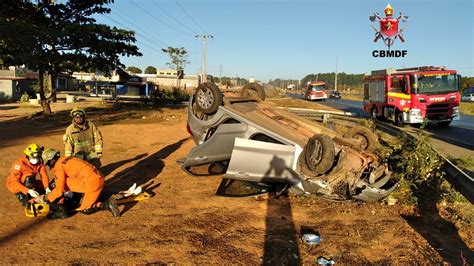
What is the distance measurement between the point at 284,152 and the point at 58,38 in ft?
49.6

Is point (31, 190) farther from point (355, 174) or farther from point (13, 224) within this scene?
point (355, 174)

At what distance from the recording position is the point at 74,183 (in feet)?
18.3

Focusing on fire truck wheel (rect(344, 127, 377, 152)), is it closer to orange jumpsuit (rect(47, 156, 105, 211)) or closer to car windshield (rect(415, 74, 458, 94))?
orange jumpsuit (rect(47, 156, 105, 211))

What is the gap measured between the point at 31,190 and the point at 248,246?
10.5ft

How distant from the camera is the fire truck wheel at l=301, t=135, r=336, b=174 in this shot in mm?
5521

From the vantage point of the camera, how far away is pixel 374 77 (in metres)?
19.5

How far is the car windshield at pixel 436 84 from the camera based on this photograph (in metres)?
15.7

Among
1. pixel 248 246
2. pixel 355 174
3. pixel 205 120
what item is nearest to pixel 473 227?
pixel 355 174

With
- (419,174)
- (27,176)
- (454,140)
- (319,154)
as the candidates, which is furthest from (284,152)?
(454,140)

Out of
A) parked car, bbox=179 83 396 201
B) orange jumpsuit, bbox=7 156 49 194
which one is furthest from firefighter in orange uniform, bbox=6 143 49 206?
parked car, bbox=179 83 396 201

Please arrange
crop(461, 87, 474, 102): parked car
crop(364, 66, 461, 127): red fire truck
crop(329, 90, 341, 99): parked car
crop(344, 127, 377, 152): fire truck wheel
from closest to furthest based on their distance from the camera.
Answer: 1. crop(344, 127, 377, 152): fire truck wheel
2. crop(364, 66, 461, 127): red fire truck
3. crop(461, 87, 474, 102): parked car
4. crop(329, 90, 341, 99): parked car

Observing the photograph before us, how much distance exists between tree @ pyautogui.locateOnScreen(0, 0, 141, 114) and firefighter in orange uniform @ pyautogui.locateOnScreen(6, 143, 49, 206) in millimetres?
12483

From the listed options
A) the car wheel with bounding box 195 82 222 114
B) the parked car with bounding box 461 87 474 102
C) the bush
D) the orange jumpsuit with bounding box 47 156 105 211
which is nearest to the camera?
the orange jumpsuit with bounding box 47 156 105 211

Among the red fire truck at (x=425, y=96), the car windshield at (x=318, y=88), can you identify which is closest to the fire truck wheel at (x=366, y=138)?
the red fire truck at (x=425, y=96)
